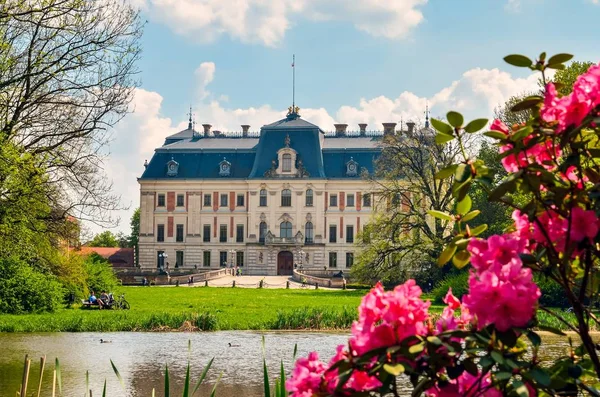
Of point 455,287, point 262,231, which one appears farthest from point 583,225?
point 262,231

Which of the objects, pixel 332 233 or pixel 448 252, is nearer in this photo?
pixel 448 252

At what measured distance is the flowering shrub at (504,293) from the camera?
91.0 inches

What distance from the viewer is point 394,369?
2215 mm

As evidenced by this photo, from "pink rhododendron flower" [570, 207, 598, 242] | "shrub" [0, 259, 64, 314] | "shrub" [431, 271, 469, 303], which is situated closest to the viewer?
"pink rhododendron flower" [570, 207, 598, 242]

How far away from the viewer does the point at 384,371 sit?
7.52ft

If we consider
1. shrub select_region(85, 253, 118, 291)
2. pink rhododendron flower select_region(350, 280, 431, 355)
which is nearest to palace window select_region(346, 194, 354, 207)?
shrub select_region(85, 253, 118, 291)

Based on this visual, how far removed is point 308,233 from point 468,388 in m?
59.8

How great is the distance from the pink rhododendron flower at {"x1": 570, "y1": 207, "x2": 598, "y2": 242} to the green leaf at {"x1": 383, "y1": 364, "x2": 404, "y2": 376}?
69 centimetres

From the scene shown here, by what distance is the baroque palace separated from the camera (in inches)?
2420

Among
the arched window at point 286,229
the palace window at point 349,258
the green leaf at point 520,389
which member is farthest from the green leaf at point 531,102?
the arched window at point 286,229

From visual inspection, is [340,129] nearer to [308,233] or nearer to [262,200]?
[262,200]

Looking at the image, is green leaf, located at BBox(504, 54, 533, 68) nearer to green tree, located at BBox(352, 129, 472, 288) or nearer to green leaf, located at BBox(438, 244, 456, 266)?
green leaf, located at BBox(438, 244, 456, 266)

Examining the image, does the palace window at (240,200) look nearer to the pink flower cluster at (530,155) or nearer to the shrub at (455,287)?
the shrub at (455,287)

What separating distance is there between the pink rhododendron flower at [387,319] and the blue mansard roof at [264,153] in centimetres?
5838
